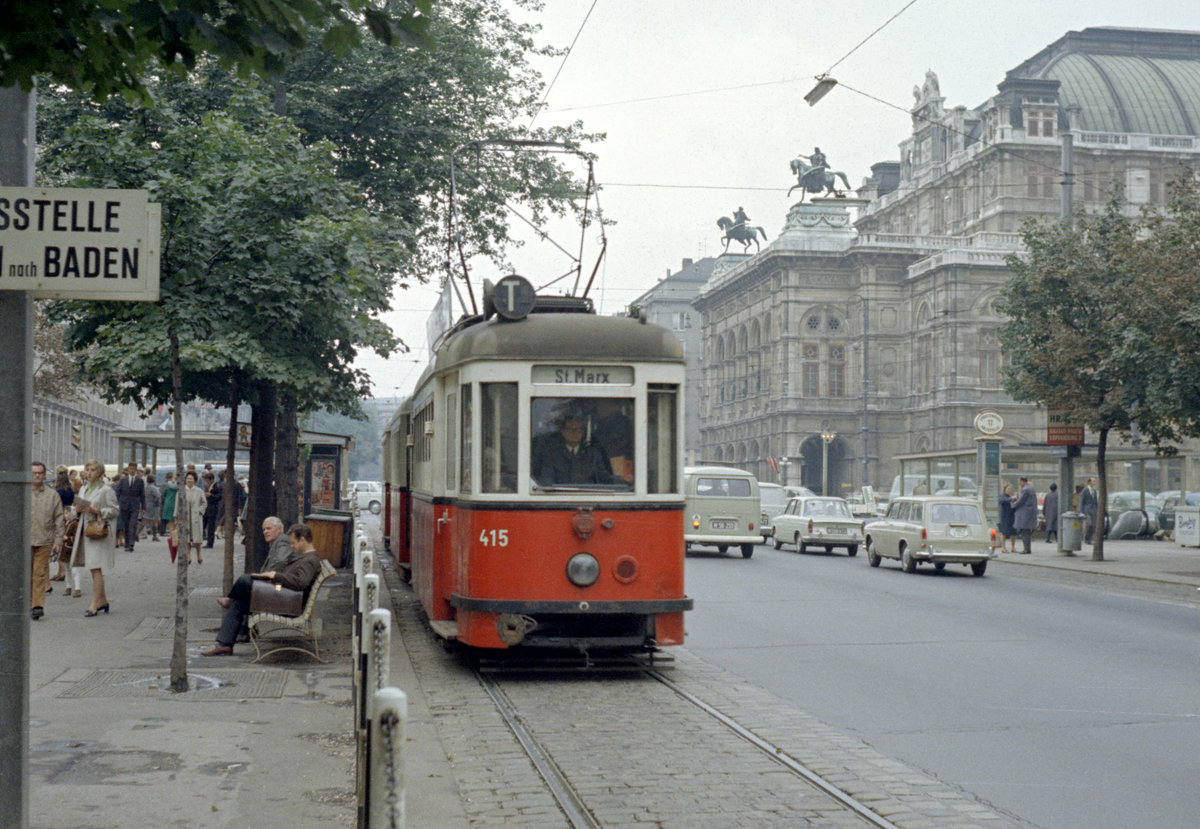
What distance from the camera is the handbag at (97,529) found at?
53.0 ft

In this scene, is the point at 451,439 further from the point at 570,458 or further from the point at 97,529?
the point at 97,529

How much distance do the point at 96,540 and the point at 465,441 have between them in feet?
21.3

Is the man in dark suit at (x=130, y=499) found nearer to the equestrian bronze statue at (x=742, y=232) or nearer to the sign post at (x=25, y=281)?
the sign post at (x=25, y=281)

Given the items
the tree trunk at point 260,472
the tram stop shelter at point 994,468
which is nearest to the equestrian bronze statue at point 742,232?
the tram stop shelter at point 994,468

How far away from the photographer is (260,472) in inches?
685

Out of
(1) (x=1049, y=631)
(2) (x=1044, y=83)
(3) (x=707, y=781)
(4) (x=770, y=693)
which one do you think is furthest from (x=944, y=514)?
(2) (x=1044, y=83)

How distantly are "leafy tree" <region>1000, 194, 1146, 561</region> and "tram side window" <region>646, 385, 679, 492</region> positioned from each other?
18.8 metres

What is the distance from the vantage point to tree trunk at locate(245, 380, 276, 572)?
17.2 meters

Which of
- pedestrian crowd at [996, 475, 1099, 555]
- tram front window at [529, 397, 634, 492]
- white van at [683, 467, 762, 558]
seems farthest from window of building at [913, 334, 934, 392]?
tram front window at [529, 397, 634, 492]

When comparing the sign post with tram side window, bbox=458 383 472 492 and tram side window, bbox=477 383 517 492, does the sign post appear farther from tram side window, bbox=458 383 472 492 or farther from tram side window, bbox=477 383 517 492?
tram side window, bbox=458 383 472 492

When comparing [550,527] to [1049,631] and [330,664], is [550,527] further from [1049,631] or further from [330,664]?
[1049,631]

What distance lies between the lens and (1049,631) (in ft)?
52.1

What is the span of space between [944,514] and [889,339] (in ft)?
212

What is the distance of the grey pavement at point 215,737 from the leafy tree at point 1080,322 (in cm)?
1888
